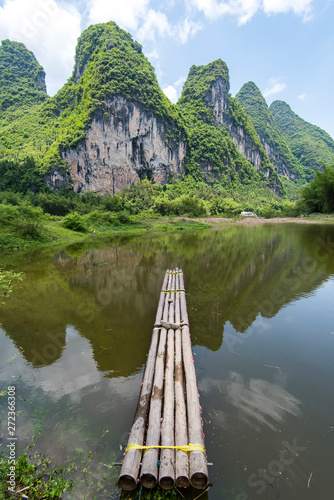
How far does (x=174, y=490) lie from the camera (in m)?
2.72

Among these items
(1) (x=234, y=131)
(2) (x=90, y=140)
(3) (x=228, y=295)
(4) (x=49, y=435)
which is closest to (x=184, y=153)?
(2) (x=90, y=140)

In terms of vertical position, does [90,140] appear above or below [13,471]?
above

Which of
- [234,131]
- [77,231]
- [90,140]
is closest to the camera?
[77,231]

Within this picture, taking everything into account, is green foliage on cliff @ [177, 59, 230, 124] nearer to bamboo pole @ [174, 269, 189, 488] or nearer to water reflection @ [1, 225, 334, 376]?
water reflection @ [1, 225, 334, 376]

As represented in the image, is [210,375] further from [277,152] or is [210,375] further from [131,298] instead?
[277,152]

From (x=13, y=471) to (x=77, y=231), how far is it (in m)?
30.7

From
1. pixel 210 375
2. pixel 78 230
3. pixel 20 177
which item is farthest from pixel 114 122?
pixel 210 375

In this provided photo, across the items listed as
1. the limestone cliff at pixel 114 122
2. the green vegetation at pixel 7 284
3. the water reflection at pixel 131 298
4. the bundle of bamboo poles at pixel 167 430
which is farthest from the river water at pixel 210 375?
the limestone cliff at pixel 114 122

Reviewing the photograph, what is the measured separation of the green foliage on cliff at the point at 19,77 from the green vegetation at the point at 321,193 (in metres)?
114

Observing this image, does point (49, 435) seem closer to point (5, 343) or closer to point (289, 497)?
point (289, 497)

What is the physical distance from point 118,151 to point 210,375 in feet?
244

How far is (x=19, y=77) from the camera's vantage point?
11519cm

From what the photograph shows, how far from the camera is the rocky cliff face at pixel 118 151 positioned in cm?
6525

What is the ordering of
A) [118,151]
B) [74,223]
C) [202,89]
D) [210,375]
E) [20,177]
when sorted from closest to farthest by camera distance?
1. [210,375]
2. [74,223]
3. [20,177]
4. [118,151]
5. [202,89]
